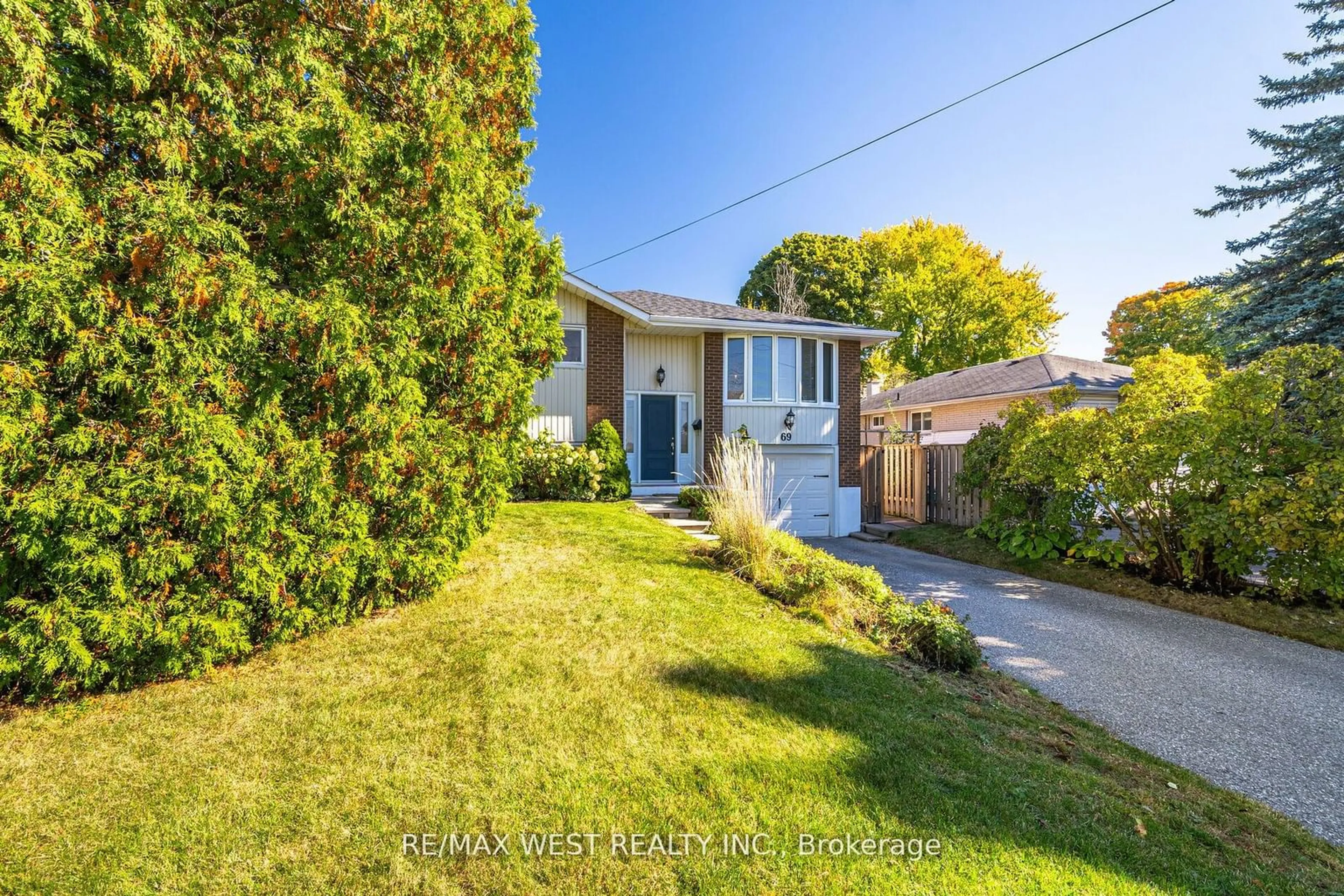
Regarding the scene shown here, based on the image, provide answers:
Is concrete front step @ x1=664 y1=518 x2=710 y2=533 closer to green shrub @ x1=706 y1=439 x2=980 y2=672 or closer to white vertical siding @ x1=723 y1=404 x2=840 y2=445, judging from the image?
green shrub @ x1=706 y1=439 x2=980 y2=672

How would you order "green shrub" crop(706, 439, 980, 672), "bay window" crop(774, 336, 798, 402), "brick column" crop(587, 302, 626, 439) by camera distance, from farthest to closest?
"bay window" crop(774, 336, 798, 402) → "brick column" crop(587, 302, 626, 439) → "green shrub" crop(706, 439, 980, 672)

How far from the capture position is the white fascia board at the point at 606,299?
Result: 11.4 meters

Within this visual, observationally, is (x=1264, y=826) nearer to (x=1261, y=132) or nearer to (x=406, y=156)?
(x=406, y=156)

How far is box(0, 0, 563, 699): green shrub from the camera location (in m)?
2.53

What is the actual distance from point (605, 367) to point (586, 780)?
10.0 metres

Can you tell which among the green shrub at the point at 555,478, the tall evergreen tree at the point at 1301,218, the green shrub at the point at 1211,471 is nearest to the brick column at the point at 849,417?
the green shrub at the point at 1211,471

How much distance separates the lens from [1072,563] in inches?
329

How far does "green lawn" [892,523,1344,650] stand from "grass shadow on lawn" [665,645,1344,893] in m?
4.23

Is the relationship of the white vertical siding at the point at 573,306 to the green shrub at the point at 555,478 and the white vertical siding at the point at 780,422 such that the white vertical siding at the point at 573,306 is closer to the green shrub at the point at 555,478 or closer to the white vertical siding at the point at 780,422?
the green shrub at the point at 555,478

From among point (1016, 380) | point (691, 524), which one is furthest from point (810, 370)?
point (1016, 380)

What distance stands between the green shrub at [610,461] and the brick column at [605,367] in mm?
883

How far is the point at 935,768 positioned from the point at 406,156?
15.1 feet

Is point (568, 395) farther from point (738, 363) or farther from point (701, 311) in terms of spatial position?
point (701, 311)

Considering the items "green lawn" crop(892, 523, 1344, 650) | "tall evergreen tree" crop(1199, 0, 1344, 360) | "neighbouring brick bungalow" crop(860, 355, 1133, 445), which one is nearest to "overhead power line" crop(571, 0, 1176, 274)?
"tall evergreen tree" crop(1199, 0, 1344, 360)
